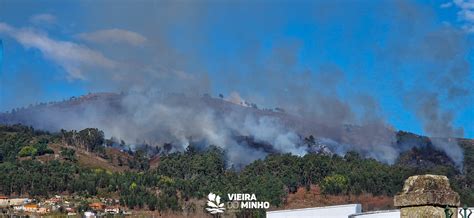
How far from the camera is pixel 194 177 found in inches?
6437

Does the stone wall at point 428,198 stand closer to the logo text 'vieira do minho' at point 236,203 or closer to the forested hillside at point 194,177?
the logo text 'vieira do minho' at point 236,203

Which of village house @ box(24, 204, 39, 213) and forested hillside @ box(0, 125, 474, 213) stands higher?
forested hillside @ box(0, 125, 474, 213)

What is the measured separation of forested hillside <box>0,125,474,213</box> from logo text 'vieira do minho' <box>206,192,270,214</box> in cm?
284

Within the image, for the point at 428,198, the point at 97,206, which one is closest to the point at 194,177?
the point at 97,206

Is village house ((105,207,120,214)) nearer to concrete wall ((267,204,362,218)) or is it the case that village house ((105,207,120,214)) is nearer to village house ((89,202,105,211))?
village house ((89,202,105,211))

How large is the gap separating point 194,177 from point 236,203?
33765 millimetres

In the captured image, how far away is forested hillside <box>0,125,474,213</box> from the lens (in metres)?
142

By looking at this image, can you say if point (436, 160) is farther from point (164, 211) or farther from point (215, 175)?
point (164, 211)

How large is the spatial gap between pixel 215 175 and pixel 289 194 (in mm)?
19699

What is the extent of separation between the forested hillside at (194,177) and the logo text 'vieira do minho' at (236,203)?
112 inches

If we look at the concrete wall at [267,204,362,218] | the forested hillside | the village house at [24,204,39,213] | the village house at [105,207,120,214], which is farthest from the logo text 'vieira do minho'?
the concrete wall at [267,204,362,218]

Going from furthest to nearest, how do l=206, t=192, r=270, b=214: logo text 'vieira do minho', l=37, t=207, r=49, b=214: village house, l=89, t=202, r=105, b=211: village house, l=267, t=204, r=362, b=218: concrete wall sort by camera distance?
l=89, t=202, r=105, b=211: village house
l=37, t=207, r=49, b=214: village house
l=206, t=192, r=270, b=214: logo text 'vieira do minho'
l=267, t=204, r=362, b=218: concrete wall

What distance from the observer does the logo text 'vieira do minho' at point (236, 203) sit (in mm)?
128875

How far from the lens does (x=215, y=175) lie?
534ft
